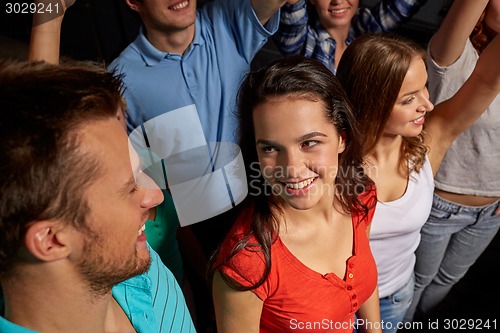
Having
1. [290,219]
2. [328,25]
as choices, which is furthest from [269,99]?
[328,25]

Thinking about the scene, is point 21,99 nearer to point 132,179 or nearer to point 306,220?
point 132,179

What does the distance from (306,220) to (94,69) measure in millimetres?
630

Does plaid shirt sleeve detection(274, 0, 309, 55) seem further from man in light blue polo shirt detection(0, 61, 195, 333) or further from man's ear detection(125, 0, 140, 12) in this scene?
man in light blue polo shirt detection(0, 61, 195, 333)

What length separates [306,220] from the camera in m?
1.26

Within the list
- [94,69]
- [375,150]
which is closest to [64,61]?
[94,69]

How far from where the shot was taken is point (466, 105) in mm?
1418

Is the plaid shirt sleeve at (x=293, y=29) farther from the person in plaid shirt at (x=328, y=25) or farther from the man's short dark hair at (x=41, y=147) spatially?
the man's short dark hair at (x=41, y=147)

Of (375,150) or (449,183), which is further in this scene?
(449,183)

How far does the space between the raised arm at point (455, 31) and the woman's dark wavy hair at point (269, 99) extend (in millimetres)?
447

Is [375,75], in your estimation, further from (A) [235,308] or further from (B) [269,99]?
(A) [235,308]

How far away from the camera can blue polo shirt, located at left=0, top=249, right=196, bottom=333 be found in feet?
3.36

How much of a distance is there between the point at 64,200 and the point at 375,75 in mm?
875

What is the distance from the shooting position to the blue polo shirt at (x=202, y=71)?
5.20ft

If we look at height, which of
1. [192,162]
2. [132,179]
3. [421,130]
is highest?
[132,179]
